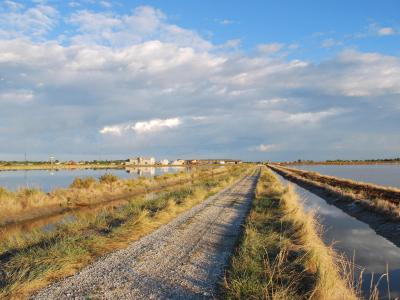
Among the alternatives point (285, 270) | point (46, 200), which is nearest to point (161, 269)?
point (285, 270)

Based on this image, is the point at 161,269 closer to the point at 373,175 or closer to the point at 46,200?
the point at 46,200

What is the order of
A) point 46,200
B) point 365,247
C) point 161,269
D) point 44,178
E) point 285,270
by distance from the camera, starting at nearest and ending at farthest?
point 285,270, point 161,269, point 365,247, point 46,200, point 44,178

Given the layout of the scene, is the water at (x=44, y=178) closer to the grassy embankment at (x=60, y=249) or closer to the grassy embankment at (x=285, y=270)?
the grassy embankment at (x=60, y=249)

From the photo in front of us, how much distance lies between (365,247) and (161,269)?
8.17 m

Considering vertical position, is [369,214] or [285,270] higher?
[285,270]

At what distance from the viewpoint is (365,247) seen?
13148 millimetres

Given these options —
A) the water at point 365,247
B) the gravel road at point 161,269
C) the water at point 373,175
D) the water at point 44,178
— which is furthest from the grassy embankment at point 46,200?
the water at point 373,175

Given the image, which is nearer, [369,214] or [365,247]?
[365,247]

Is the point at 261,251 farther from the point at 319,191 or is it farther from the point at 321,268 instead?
the point at 319,191

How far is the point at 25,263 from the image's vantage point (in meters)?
8.27

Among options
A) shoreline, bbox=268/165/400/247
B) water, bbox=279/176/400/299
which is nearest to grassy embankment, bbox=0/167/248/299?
water, bbox=279/176/400/299

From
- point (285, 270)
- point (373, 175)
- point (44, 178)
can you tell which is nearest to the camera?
point (285, 270)

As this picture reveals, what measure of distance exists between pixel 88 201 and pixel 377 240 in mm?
18623

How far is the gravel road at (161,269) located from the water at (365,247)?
10.9ft
